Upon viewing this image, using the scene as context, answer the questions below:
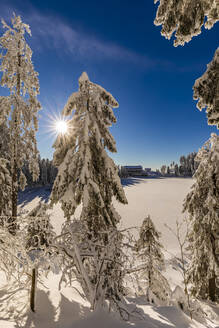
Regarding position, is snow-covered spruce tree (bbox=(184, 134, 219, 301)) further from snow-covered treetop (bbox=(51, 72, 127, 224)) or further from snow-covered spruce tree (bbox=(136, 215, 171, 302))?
snow-covered treetop (bbox=(51, 72, 127, 224))

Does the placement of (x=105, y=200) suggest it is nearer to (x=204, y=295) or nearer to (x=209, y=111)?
(x=209, y=111)

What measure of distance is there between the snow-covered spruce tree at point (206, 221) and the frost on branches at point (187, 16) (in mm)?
7482

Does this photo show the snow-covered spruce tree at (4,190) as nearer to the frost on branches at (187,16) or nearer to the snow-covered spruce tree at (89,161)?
the snow-covered spruce tree at (89,161)

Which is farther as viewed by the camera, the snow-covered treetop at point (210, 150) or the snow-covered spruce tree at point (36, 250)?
the snow-covered treetop at point (210, 150)

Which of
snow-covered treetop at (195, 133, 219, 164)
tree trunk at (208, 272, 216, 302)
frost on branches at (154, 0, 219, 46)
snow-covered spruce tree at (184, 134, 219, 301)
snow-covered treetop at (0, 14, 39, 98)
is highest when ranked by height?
snow-covered treetop at (0, 14, 39, 98)

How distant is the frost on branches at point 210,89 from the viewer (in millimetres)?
4316

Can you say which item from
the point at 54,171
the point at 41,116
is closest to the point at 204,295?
the point at 41,116

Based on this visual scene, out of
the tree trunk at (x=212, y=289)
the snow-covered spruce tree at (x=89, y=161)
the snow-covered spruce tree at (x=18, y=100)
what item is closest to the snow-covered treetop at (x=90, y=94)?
the snow-covered spruce tree at (x=89, y=161)

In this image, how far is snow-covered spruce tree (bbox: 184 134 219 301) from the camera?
988 centimetres

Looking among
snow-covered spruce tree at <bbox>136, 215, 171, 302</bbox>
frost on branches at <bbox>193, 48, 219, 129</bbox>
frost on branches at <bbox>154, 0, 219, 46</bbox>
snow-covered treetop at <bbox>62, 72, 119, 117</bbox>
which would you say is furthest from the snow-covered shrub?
snow-covered spruce tree at <bbox>136, 215, 171, 302</bbox>

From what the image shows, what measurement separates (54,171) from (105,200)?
279 feet

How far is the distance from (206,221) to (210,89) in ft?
25.8

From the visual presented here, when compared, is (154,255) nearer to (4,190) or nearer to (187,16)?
(4,190)

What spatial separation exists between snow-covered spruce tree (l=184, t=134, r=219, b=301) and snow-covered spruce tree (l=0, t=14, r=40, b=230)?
10090 millimetres
